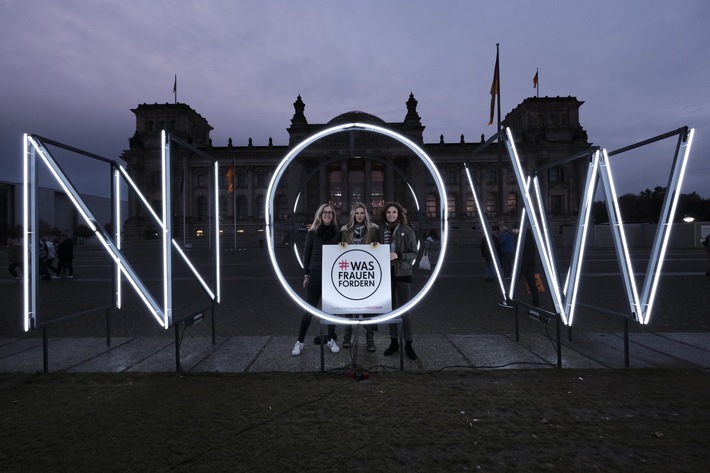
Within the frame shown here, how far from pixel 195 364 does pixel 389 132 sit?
433 centimetres

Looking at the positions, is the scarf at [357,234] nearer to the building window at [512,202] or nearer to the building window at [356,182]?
the building window at [356,182]

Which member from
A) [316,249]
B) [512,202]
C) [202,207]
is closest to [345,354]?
[316,249]

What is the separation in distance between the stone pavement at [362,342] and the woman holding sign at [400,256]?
1.32ft

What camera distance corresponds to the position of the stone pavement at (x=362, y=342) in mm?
5875

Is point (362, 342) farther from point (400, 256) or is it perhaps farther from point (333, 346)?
point (400, 256)

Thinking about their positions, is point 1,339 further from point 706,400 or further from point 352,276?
point 706,400

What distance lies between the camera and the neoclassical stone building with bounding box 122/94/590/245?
236ft

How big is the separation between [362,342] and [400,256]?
6.36 feet

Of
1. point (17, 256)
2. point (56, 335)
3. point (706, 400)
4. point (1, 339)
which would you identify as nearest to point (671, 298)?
point (706, 400)

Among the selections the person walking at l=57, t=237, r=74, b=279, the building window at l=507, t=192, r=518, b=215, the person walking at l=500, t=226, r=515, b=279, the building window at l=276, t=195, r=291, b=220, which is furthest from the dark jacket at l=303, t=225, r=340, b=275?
the building window at l=507, t=192, r=518, b=215

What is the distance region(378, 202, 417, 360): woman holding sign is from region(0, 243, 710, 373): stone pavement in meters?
0.40

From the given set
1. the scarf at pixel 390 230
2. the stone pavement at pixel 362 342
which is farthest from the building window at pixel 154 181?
the scarf at pixel 390 230

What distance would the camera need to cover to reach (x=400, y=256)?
616 cm

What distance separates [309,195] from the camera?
78062 mm
